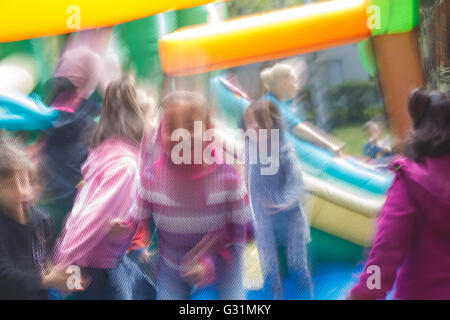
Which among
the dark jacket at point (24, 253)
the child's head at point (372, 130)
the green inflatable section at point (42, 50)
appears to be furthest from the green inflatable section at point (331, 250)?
the green inflatable section at point (42, 50)

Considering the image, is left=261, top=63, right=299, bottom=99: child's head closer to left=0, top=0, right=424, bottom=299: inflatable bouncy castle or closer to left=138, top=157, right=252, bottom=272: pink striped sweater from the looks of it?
left=0, top=0, right=424, bottom=299: inflatable bouncy castle

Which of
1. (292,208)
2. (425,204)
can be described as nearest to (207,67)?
(292,208)

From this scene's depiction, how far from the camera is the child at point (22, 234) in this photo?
2.02 metres

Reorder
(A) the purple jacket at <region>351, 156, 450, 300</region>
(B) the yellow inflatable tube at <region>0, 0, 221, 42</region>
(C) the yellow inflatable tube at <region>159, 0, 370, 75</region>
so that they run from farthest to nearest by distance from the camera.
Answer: (B) the yellow inflatable tube at <region>0, 0, 221, 42</region>
(C) the yellow inflatable tube at <region>159, 0, 370, 75</region>
(A) the purple jacket at <region>351, 156, 450, 300</region>

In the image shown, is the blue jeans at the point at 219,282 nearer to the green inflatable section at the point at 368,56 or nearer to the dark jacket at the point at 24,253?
the dark jacket at the point at 24,253

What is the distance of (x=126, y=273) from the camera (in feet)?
6.65

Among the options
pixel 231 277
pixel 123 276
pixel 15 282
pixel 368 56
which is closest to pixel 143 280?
pixel 123 276

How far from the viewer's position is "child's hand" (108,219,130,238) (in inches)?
78.2

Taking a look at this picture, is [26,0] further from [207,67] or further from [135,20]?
Answer: [207,67]

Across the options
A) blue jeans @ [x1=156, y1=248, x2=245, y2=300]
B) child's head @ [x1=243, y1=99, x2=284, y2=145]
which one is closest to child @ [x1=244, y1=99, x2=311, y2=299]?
child's head @ [x1=243, y1=99, x2=284, y2=145]

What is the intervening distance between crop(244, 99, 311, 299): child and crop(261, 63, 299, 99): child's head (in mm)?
50

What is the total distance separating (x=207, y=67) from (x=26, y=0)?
665mm

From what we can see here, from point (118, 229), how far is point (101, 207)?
3.7 inches

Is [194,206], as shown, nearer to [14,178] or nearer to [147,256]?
[147,256]
